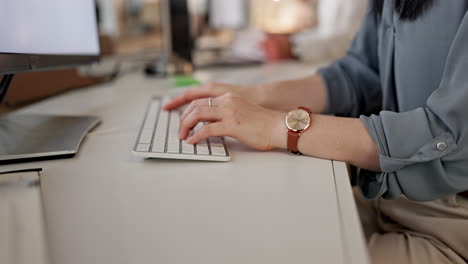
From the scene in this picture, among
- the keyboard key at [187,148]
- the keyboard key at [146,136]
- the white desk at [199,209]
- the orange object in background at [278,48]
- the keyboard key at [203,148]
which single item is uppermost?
the orange object in background at [278,48]

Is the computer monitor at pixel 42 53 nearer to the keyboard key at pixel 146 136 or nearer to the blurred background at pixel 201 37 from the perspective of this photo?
the keyboard key at pixel 146 136

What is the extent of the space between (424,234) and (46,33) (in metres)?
0.72

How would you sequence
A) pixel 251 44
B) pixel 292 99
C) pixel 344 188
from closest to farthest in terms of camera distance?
pixel 344 188 < pixel 292 99 < pixel 251 44

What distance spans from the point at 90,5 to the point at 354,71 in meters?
0.60

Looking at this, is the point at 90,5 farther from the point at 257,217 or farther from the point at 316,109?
the point at 257,217

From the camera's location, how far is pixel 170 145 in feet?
1.92

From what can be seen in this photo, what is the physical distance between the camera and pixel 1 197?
42 centimetres

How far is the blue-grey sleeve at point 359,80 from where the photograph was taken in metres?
0.85

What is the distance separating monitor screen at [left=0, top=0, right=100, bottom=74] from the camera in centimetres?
59

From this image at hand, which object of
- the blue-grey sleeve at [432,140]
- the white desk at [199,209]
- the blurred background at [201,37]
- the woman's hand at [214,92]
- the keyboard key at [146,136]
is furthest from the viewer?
the blurred background at [201,37]

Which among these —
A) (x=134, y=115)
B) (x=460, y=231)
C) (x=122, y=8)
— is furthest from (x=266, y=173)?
(x=122, y=8)

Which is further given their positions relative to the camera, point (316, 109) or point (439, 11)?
point (316, 109)

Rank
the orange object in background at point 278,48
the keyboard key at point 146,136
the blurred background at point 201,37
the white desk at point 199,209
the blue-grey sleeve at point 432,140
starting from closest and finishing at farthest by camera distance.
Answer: the white desk at point 199,209, the blue-grey sleeve at point 432,140, the keyboard key at point 146,136, the blurred background at point 201,37, the orange object in background at point 278,48

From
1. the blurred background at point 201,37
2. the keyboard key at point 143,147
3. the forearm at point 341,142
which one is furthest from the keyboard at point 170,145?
the blurred background at point 201,37
